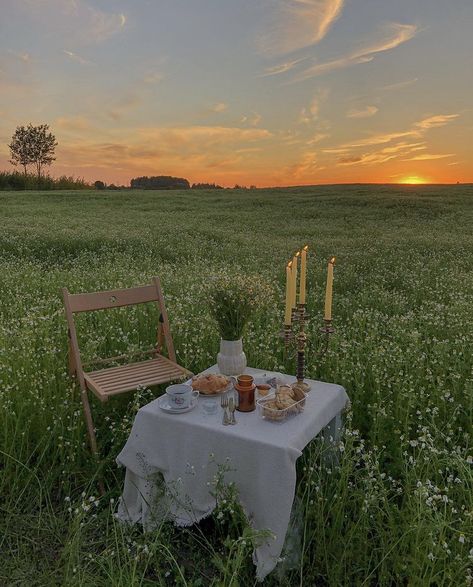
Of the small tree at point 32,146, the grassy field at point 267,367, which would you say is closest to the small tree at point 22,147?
the small tree at point 32,146

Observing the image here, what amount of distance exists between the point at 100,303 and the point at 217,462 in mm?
2542

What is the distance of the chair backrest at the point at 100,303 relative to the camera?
493cm

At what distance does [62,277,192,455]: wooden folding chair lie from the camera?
471 centimetres

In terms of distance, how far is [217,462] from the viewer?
3.43 metres

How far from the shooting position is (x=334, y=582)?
10.7 feet

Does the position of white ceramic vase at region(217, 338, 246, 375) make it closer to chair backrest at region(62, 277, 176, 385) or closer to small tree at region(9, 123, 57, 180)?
chair backrest at region(62, 277, 176, 385)

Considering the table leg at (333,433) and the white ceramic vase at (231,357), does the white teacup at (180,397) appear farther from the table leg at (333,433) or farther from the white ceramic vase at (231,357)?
the table leg at (333,433)

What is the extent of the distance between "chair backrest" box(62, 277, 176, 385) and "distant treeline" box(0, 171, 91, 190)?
180ft

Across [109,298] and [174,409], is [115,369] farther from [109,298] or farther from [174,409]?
[174,409]

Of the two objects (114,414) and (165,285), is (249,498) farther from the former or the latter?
(165,285)

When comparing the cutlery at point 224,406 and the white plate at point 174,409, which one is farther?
the white plate at point 174,409

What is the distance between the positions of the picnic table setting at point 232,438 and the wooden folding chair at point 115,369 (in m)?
0.44

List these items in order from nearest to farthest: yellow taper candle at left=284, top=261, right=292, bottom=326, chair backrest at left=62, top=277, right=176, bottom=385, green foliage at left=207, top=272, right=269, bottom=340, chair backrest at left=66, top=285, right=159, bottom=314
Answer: yellow taper candle at left=284, top=261, right=292, bottom=326, green foliage at left=207, top=272, right=269, bottom=340, chair backrest at left=62, top=277, right=176, bottom=385, chair backrest at left=66, top=285, right=159, bottom=314

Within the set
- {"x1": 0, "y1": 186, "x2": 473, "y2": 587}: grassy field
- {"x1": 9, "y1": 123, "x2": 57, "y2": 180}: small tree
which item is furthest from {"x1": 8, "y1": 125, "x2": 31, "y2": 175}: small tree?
Answer: {"x1": 0, "y1": 186, "x2": 473, "y2": 587}: grassy field
